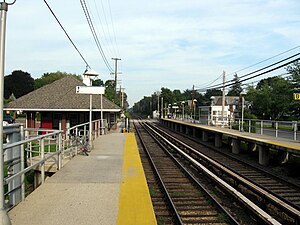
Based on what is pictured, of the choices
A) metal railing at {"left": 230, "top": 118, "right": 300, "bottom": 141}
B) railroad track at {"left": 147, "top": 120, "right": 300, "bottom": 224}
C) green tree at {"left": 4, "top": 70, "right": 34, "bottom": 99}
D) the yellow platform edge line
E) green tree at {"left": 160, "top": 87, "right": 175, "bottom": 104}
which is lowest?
railroad track at {"left": 147, "top": 120, "right": 300, "bottom": 224}

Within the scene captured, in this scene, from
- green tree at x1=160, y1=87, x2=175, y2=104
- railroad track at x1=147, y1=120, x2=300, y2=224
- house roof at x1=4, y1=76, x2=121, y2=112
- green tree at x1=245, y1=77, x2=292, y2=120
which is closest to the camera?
railroad track at x1=147, y1=120, x2=300, y2=224

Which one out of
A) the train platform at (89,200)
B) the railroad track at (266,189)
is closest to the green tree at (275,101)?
the railroad track at (266,189)

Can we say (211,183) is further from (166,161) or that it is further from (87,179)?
(166,161)

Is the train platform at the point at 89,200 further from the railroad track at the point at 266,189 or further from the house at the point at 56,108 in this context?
the house at the point at 56,108

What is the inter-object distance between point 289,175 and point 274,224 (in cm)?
687

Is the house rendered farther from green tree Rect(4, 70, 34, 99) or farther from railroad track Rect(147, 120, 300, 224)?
green tree Rect(4, 70, 34, 99)

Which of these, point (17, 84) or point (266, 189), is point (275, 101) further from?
point (17, 84)

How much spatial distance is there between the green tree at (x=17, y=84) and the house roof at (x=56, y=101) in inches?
2911

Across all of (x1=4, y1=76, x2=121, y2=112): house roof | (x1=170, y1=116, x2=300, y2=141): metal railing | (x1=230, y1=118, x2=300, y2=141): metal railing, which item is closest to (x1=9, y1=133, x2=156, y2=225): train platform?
(x1=230, y1=118, x2=300, y2=141): metal railing

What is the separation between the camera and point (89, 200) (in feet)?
21.0

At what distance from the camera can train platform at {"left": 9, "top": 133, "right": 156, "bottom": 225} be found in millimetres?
5332

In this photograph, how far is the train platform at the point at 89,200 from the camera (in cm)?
533

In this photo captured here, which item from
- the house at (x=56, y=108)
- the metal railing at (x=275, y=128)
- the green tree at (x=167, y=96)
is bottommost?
the metal railing at (x=275, y=128)

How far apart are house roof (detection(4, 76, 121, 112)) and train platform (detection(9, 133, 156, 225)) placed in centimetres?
1728
